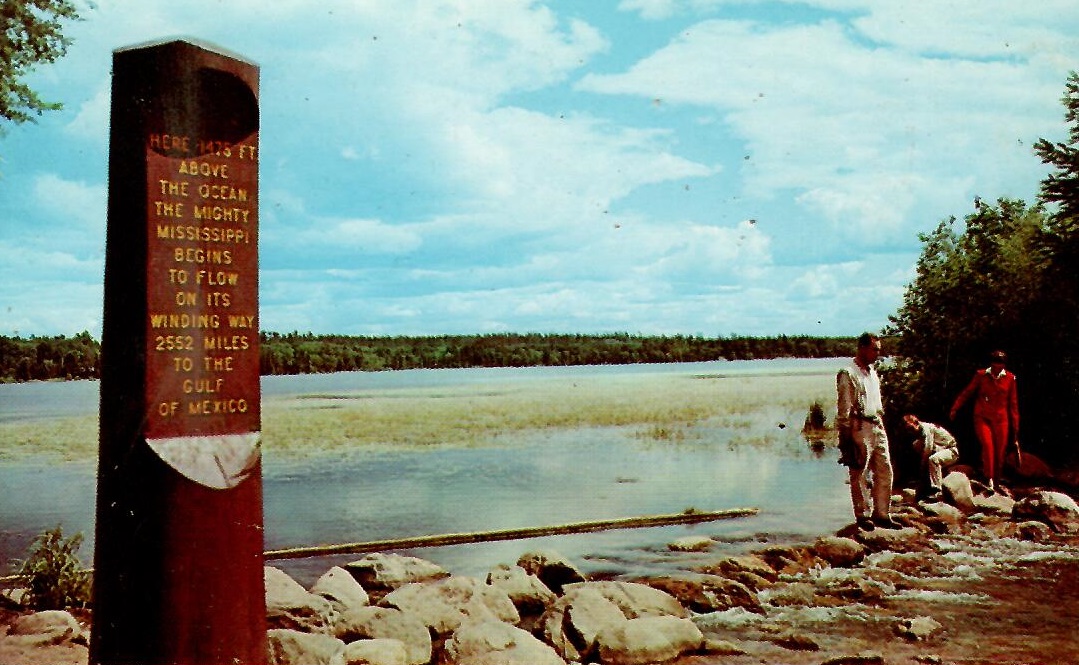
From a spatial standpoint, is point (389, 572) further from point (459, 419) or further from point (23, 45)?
point (459, 419)

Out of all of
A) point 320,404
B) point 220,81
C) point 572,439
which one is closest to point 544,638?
point 220,81

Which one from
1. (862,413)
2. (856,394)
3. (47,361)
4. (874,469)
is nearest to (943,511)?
(874,469)

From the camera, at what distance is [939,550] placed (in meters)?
12.5

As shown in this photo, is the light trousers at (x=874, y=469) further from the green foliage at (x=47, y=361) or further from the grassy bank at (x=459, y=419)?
the green foliage at (x=47, y=361)

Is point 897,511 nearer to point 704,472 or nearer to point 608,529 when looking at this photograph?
point 608,529

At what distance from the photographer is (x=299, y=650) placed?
24.7 feet

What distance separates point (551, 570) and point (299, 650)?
375 cm

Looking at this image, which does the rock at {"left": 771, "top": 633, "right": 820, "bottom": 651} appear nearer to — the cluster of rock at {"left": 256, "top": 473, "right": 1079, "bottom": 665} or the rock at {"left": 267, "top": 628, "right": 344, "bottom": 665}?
the cluster of rock at {"left": 256, "top": 473, "right": 1079, "bottom": 665}

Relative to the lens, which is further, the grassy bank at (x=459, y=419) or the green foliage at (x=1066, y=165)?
the grassy bank at (x=459, y=419)

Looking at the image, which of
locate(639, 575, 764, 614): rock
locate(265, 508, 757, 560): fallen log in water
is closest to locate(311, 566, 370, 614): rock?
locate(639, 575, 764, 614): rock

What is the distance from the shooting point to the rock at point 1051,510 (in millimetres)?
13930

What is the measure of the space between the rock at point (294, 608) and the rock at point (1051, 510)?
998 cm

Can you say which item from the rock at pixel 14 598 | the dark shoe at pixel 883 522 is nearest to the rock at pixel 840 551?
the dark shoe at pixel 883 522

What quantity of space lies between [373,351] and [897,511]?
104 metres
